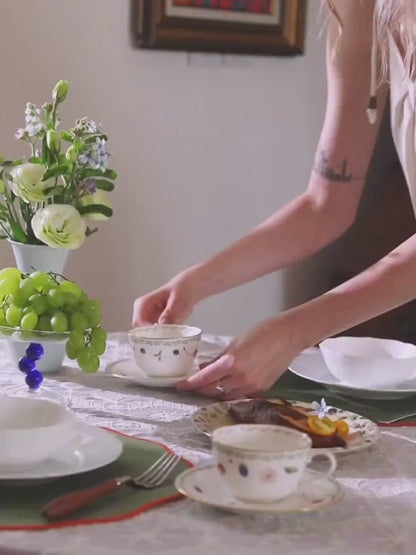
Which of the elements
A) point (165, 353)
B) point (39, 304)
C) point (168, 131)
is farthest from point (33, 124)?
point (168, 131)

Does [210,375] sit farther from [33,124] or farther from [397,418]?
[33,124]

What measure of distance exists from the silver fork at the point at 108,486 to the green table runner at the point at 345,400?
14.8 inches

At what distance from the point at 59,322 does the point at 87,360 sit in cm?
7

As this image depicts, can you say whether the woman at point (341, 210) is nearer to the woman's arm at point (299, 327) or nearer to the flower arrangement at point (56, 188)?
the woman's arm at point (299, 327)

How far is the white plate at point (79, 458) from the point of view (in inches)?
38.7

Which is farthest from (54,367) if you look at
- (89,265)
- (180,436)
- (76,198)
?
(89,265)

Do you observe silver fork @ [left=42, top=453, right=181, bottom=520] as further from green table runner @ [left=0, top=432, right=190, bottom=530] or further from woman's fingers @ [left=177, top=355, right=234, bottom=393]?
woman's fingers @ [left=177, top=355, right=234, bottom=393]

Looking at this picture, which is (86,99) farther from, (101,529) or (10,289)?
(101,529)

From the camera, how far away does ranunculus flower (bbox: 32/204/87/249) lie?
1.46 meters

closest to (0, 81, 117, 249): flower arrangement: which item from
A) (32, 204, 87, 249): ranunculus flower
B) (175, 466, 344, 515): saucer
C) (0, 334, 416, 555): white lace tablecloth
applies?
(32, 204, 87, 249): ranunculus flower

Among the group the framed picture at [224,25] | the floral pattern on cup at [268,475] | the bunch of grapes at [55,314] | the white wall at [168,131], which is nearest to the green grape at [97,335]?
the bunch of grapes at [55,314]

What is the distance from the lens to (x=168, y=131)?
2.65 metres

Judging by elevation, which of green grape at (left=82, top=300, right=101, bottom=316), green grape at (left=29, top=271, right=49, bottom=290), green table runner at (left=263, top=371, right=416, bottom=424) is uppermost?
green grape at (left=29, top=271, right=49, bottom=290)

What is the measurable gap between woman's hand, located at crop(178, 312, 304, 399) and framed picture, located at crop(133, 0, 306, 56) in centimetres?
134
